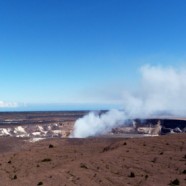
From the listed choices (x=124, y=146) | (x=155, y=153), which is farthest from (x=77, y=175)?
(x=124, y=146)

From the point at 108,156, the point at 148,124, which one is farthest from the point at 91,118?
the point at 108,156

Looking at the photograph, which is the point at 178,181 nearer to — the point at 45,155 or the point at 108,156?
the point at 108,156

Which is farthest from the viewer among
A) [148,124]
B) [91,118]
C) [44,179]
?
[148,124]

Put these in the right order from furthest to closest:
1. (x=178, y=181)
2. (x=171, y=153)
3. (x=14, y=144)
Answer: (x=14, y=144)
(x=171, y=153)
(x=178, y=181)

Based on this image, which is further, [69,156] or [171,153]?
[69,156]

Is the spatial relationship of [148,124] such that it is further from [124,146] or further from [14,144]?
[124,146]

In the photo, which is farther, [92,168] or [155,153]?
[155,153]
